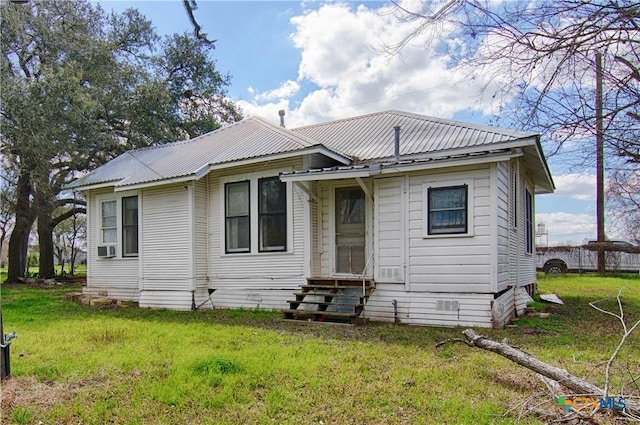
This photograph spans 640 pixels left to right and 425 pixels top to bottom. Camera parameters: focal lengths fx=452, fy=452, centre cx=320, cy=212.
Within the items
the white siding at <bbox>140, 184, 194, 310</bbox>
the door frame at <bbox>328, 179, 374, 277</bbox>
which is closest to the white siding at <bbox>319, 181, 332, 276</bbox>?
the door frame at <bbox>328, 179, 374, 277</bbox>

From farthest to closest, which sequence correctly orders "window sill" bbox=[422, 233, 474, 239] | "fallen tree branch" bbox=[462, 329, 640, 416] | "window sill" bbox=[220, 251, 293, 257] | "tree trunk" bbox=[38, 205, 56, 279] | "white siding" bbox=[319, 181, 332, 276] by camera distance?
1. "tree trunk" bbox=[38, 205, 56, 279]
2. "window sill" bbox=[220, 251, 293, 257]
3. "white siding" bbox=[319, 181, 332, 276]
4. "window sill" bbox=[422, 233, 474, 239]
5. "fallen tree branch" bbox=[462, 329, 640, 416]

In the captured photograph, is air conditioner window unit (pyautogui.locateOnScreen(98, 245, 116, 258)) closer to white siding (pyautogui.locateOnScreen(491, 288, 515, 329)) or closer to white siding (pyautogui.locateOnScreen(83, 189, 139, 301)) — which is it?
white siding (pyautogui.locateOnScreen(83, 189, 139, 301))

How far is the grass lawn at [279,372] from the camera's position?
3.83m

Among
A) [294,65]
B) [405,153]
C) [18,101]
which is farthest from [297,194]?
[18,101]

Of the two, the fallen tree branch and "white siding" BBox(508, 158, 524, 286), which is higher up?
"white siding" BBox(508, 158, 524, 286)

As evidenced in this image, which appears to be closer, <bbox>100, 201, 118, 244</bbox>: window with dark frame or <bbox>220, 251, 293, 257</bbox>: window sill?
<bbox>220, 251, 293, 257</bbox>: window sill

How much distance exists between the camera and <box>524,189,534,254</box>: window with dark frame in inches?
449

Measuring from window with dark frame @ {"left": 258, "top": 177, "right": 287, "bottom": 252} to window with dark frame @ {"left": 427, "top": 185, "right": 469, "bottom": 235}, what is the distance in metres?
3.15

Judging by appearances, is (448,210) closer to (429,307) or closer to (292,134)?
(429,307)

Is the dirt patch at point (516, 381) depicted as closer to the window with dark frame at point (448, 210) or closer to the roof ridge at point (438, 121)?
the window with dark frame at point (448, 210)

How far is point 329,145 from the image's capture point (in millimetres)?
10578

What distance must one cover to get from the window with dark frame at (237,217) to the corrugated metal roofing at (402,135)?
87.0 inches

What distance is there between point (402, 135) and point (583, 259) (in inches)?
680

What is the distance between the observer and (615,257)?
21.1m
